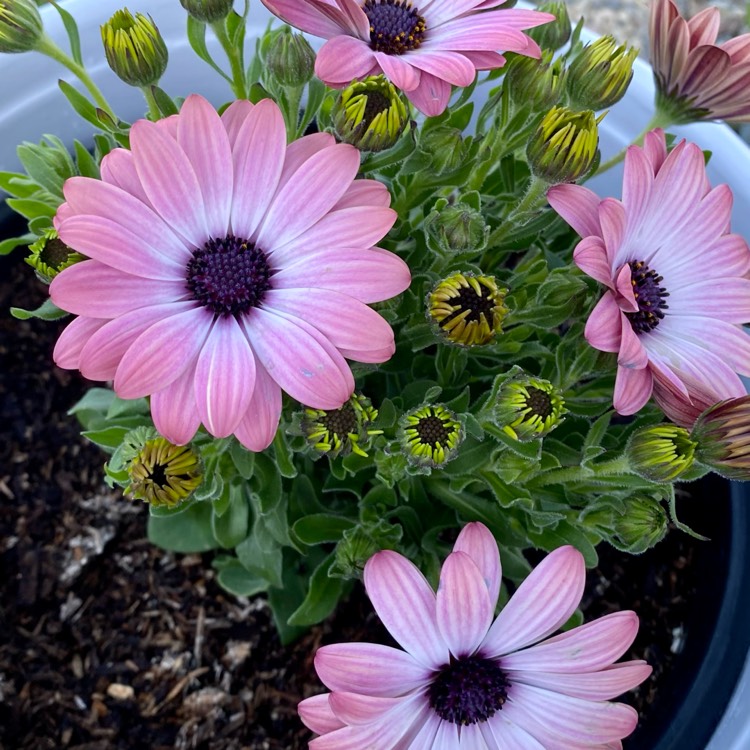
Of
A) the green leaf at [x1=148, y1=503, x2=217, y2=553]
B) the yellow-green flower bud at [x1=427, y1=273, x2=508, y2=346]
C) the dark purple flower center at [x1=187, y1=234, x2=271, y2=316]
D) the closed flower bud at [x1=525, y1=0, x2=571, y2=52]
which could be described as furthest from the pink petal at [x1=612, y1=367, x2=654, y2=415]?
the green leaf at [x1=148, y1=503, x2=217, y2=553]

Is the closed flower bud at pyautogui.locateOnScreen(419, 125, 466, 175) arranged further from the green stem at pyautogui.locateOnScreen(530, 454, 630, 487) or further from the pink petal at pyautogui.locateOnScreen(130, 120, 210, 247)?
the green stem at pyautogui.locateOnScreen(530, 454, 630, 487)

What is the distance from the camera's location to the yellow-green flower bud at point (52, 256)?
73cm

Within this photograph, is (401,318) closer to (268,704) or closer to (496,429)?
(496,429)

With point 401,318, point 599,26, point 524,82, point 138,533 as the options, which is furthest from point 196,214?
point 599,26

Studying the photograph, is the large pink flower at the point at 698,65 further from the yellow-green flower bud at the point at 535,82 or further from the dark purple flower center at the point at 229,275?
the dark purple flower center at the point at 229,275

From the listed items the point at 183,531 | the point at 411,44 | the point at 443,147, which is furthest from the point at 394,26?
the point at 183,531

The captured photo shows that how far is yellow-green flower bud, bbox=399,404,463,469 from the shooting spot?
714mm

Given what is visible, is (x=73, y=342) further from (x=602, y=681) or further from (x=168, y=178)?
(x=602, y=681)

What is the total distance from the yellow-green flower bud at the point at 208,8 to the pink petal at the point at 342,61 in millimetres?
153

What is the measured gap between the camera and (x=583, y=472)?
82cm

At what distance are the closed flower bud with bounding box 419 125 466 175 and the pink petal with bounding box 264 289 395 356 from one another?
0.70 ft

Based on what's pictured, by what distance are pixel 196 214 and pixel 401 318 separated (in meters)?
0.24

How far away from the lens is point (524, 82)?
2.59 feet

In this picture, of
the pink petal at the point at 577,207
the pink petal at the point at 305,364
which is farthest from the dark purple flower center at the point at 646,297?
the pink petal at the point at 305,364
